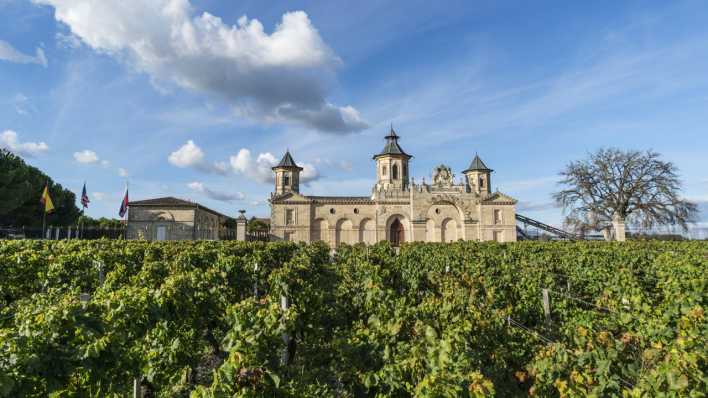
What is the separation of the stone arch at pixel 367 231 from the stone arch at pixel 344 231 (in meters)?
1.02

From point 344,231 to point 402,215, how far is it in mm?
6723

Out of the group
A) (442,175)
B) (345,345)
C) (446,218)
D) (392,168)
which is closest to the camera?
(345,345)

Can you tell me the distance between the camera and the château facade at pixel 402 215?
3859cm

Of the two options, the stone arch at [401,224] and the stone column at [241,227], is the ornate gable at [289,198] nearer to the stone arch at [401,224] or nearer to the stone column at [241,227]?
the stone column at [241,227]

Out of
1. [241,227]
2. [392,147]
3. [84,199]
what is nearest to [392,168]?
[392,147]

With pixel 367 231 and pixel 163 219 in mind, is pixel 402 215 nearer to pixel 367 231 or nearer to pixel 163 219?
pixel 367 231

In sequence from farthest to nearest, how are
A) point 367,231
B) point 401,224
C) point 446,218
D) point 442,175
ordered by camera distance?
point 442,175, point 401,224, point 446,218, point 367,231

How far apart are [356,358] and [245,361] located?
1.19 m

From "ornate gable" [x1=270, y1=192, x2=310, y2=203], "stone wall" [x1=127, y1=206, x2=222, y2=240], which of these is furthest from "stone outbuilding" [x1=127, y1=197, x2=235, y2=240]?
"ornate gable" [x1=270, y1=192, x2=310, y2=203]

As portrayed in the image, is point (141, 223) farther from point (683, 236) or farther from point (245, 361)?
point (683, 236)

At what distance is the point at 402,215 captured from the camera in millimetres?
40188

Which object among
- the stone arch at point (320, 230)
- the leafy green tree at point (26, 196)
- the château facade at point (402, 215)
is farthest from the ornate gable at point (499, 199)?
the leafy green tree at point (26, 196)

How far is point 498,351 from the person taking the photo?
4.31 metres

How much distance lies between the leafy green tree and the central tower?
1354 inches
